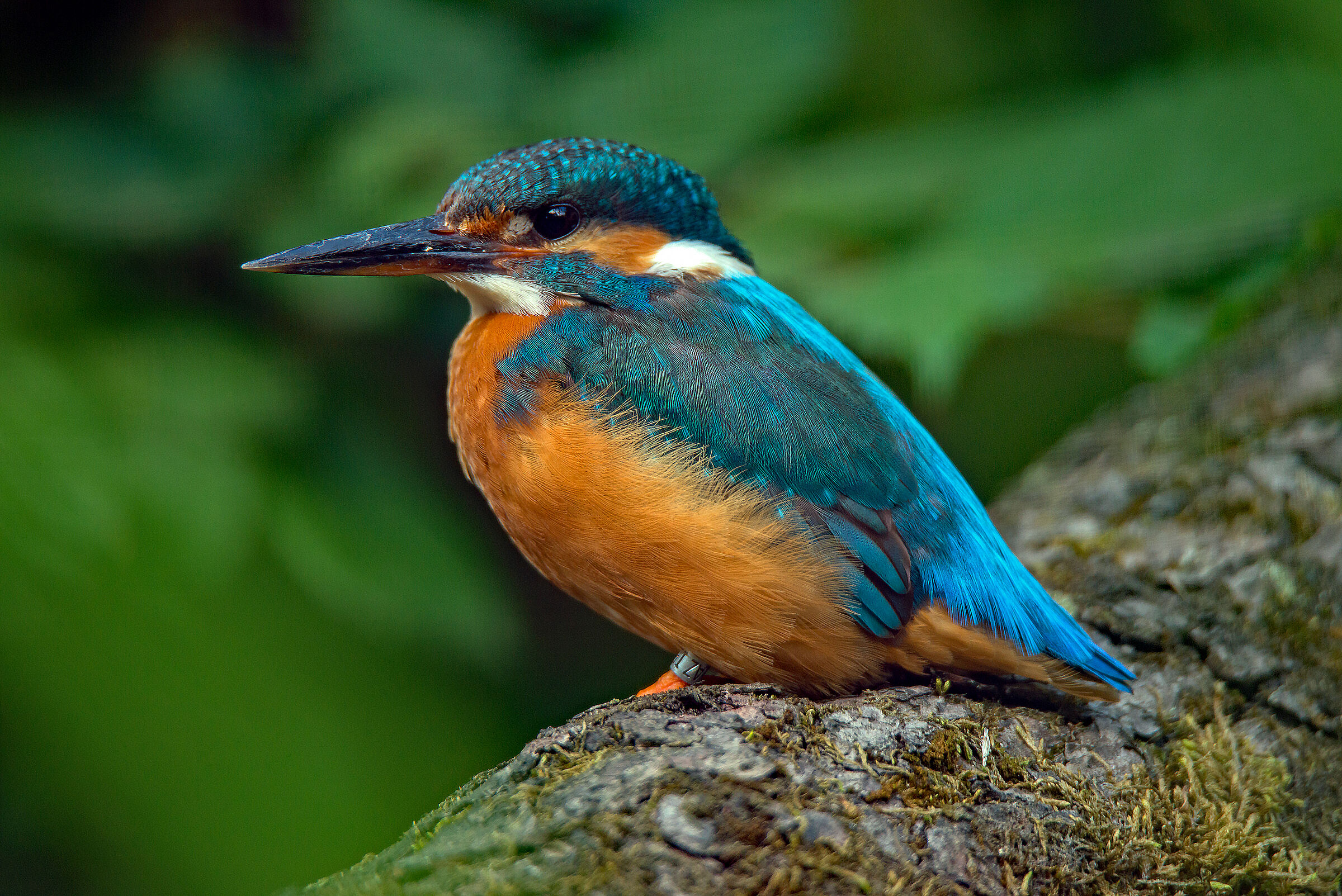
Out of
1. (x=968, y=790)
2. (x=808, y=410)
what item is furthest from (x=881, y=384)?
(x=968, y=790)

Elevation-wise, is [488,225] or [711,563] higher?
Result: [488,225]

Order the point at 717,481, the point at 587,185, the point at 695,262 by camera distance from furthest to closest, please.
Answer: the point at 695,262 < the point at 587,185 < the point at 717,481

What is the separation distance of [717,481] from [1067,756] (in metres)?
0.83

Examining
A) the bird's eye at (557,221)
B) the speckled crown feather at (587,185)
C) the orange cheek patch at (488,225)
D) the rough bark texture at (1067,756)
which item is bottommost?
the rough bark texture at (1067,756)

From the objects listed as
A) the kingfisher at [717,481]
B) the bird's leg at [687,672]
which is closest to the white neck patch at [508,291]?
the kingfisher at [717,481]

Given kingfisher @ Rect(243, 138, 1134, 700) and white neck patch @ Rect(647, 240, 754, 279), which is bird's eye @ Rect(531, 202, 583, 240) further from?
white neck patch @ Rect(647, 240, 754, 279)

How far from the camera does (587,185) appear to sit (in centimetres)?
250

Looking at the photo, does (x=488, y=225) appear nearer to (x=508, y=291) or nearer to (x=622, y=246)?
(x=508, y=291)

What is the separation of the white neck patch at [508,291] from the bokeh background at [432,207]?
630 millimetres

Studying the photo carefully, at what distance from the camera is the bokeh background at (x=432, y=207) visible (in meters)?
2.77

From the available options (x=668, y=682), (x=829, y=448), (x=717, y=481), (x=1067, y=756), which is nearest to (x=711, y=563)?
(x=717, y=481)

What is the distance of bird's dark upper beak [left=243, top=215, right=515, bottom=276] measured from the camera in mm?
2430

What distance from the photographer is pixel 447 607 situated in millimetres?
3102

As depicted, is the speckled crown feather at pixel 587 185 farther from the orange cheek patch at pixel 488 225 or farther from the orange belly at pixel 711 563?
the orange belly at pixel 711 563
